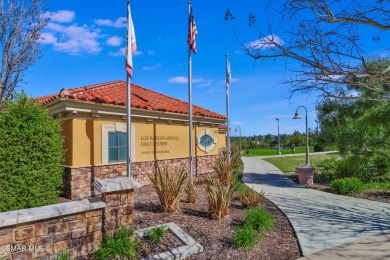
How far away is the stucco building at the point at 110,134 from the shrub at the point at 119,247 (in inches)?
180

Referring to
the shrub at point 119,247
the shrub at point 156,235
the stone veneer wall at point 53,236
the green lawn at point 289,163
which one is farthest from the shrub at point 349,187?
the stone veneer wall at point 53,236

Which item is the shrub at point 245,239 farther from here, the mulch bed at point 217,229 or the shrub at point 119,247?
the shrub at point 119,247

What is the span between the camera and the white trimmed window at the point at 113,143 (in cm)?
925

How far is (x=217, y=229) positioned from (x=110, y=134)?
5699 mm

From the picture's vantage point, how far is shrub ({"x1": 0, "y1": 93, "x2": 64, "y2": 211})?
5609 millimetres

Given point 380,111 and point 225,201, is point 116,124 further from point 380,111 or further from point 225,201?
point 380,111

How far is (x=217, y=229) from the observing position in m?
5.45

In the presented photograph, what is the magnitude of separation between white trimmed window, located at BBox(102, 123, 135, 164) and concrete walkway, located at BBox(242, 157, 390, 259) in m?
5.57

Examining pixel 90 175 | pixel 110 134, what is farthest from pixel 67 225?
pixel 110 134

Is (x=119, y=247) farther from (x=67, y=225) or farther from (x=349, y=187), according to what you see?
(x=349, y=187)

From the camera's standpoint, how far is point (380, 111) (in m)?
8.38

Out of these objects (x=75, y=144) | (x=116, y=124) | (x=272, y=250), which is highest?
(x=116, y=124)

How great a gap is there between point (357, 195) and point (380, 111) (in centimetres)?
297

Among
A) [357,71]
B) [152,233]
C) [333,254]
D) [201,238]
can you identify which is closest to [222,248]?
[201,238]
